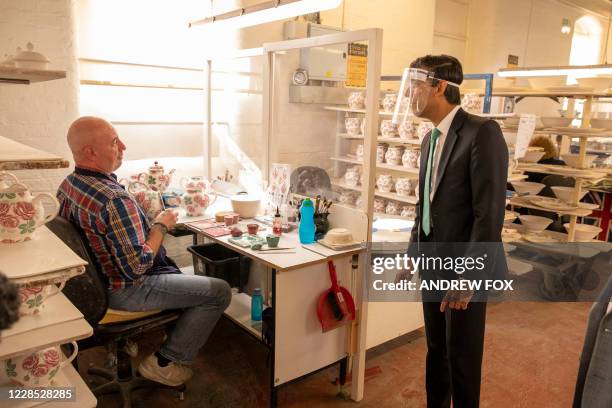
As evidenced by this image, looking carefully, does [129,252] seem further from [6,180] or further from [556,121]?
[556,121]

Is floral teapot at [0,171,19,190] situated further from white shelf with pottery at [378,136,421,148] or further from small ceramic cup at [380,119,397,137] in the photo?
small ceramic cup at [380,119,397,137]

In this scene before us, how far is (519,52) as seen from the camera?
23.2 ft

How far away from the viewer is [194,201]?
9.98 ft

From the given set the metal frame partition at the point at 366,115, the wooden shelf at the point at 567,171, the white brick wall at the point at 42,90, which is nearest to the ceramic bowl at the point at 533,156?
the wooden shelf at the point at 567,171

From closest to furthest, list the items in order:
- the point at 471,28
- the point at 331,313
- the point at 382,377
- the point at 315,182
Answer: the point at 331,313 → the point at 382,377 → the point at 315,182 → the point at 471,28

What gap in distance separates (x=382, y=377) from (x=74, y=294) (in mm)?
1757

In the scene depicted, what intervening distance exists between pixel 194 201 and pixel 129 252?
96 cm

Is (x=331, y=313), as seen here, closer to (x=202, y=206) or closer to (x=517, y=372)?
(x=202, y=206)

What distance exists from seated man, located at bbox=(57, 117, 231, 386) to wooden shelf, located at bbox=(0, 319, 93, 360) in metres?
0.80

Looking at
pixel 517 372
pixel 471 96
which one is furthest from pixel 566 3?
pixel 517 372

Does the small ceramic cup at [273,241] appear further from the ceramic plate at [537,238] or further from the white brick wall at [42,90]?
the ceramic plate at [537,238]

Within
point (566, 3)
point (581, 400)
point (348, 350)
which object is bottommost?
point (348, 350)

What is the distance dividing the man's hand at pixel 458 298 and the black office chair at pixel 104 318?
51.0 inches

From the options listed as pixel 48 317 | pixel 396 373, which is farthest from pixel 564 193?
pixel 48 317
